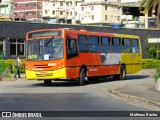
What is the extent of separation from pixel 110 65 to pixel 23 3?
143475 millimetres

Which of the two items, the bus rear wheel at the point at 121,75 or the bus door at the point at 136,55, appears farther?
the bus door at the point at 136,55

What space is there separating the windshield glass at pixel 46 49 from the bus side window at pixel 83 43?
6.19 ft

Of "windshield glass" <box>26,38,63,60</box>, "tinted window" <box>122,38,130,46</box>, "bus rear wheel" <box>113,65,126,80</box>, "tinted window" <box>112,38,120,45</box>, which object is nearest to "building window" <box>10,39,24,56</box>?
"tinted window" <box>122,38,130,46</box>

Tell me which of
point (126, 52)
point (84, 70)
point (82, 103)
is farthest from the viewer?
point (126, 52)

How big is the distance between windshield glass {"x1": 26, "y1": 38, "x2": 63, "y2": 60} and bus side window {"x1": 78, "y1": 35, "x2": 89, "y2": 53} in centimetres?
189

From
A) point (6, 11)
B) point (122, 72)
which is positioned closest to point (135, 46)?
point (122, 72)

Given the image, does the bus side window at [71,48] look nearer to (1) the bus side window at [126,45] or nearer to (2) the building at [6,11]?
(1) the bus side window at [126,45]

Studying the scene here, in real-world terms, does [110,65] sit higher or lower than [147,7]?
lower

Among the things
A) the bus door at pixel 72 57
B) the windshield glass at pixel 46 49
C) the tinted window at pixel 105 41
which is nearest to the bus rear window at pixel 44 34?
the windshield glass at pixel 46 49

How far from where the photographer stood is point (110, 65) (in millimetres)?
32219

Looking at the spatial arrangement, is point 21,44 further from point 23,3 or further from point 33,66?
point 23,3

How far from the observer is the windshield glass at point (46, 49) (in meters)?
26.8

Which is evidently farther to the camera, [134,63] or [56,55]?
[134,63]

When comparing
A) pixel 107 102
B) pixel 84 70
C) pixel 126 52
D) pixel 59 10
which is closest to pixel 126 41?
pixel 126 52
